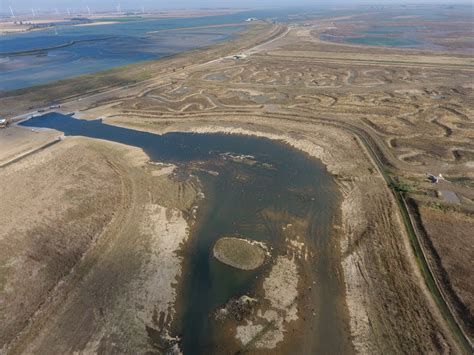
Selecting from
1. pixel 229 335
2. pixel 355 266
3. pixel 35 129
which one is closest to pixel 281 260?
pixel 355 266

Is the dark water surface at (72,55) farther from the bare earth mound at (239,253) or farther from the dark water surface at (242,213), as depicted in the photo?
the bare earth mound at (239,253)

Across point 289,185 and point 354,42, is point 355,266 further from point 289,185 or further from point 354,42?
point 354,42

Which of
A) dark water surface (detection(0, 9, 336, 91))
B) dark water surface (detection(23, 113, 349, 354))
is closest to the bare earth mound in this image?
dark water surface (detection(23, 113, 349, 354))

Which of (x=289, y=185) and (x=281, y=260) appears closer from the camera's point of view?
(x=281, y=260)

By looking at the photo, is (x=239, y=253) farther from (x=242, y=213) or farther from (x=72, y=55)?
(x=72, y=55)

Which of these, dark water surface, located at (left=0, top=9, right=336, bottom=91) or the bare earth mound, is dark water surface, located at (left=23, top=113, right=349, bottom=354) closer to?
the bare earth mound

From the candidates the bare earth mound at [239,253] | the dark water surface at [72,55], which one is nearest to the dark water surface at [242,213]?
the bare earth mound at [239,253]
